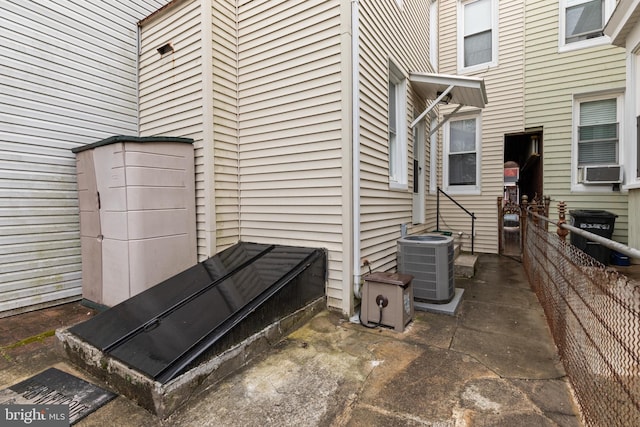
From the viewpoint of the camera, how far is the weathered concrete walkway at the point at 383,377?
1.98 m

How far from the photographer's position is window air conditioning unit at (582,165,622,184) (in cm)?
574

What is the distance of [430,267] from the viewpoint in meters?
3.93

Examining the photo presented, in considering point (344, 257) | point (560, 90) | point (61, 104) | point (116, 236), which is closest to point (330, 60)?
point (344, 257)

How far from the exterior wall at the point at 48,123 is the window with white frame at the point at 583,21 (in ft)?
28.2

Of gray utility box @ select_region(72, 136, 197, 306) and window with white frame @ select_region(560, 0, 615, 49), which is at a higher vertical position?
window with white frame @ select_region(560, 0, 615, 49)

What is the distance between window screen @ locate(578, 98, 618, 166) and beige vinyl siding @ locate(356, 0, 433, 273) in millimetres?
3898

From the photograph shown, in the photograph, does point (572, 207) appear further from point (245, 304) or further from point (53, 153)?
point (53, 153)

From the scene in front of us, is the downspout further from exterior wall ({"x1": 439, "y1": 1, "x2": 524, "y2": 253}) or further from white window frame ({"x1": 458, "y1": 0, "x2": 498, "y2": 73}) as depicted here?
white window frame ({"x1": 458, "y1": 0, "x2": 498, "y2": 73})

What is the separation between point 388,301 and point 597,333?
1685 mm

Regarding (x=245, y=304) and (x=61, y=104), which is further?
(x=61, y=104)

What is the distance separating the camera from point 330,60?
12.1ft

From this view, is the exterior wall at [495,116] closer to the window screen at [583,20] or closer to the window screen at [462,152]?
the window screen at [462,152]

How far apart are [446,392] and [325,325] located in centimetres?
149

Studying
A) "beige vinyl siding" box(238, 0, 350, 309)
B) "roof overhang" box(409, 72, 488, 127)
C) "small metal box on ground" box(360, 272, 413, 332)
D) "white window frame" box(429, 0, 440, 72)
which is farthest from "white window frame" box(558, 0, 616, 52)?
"small metal box on ground" box(360, 272, 413, 332)
